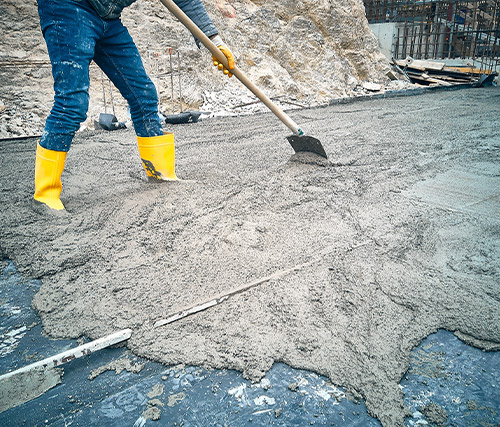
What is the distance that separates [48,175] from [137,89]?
2.61ft

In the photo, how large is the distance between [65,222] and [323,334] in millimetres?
1576

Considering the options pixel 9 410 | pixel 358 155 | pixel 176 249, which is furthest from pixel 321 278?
pixel 358 155

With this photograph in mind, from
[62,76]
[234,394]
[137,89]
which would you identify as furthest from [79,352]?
[137,89]

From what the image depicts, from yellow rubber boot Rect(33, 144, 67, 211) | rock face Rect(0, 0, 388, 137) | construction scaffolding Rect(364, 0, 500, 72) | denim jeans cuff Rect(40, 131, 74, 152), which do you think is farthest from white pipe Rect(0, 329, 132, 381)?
construction scaffolding Rect(364, 0, 500, 72)

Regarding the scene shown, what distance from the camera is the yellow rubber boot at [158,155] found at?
2.62 meters

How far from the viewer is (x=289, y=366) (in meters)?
1.21

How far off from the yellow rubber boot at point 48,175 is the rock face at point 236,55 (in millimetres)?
3429

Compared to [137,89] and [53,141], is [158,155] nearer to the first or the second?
[137,89]

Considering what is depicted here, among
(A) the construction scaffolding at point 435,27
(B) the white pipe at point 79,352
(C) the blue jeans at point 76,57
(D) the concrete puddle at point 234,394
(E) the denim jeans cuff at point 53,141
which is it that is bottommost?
(D) the concrete puddle at point 234,394

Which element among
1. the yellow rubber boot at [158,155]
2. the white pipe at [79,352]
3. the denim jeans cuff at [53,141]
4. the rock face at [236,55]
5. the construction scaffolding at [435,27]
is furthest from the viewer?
the construction scaffolding at [435,27]

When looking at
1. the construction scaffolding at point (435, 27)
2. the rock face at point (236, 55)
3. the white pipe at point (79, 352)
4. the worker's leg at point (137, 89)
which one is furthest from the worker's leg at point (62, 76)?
the construction scaffolding at point (435, 27)

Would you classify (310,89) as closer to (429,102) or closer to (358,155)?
(429,102)

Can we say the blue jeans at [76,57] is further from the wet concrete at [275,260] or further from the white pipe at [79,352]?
the white pipe at [79,352]

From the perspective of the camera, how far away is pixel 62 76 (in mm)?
2121
